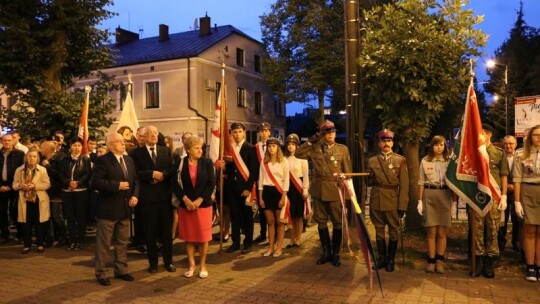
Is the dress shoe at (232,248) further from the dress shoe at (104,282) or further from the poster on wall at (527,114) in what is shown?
the poster on wall at (527,114)

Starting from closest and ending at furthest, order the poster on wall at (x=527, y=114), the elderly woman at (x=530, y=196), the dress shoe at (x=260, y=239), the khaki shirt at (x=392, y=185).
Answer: the elderly woman at (x=530, y=196) → the khaki shirt at (x=392, y=185) → the dress shoe at (x=260, y=239) → the poster on wall at (x=527, y=114)

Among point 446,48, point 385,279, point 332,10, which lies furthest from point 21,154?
point 332,10

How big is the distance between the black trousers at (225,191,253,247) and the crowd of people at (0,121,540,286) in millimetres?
18

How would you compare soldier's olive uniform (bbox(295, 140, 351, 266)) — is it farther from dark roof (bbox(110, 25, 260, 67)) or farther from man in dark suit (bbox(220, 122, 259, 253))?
dark roof (bbox(110, 25, 260, 67))

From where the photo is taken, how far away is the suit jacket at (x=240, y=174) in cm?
805

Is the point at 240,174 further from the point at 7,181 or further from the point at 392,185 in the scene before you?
the point at 7,181

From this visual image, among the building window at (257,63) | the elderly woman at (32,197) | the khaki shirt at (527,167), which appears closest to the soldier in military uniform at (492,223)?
the khaki shirt at (527,167)

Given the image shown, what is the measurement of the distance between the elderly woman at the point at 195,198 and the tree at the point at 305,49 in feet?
75.5

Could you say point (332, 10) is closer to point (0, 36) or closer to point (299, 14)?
point (299, 14)

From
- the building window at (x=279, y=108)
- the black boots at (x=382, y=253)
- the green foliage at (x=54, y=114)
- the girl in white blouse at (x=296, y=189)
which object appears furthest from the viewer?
the building window at (x=279, y=108)

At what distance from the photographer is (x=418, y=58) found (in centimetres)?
758

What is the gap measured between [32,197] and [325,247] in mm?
5103

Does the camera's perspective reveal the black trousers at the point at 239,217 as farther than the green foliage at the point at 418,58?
Yes

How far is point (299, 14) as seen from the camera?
32.1m
